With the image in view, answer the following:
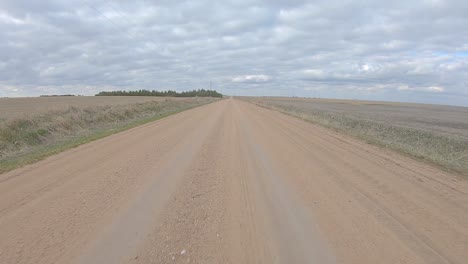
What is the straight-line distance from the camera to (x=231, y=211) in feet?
17.9

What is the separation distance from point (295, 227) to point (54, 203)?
421 cm

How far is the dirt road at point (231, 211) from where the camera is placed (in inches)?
160

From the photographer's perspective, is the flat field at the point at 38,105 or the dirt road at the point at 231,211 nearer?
the dirt road at the point at 231,211

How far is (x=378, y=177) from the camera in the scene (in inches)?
307

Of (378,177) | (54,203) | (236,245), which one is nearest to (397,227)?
(236,245)

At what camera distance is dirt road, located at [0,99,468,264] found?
4.05m

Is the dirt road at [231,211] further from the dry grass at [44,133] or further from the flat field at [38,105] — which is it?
the flat field at [38,105]

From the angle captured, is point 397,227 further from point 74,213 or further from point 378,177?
point 74,213

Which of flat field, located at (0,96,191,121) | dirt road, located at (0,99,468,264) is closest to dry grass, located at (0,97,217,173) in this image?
flat field, located at (0,96,191,121)

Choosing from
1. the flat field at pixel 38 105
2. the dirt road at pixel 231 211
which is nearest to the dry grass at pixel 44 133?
the flat field at pixel 38 105

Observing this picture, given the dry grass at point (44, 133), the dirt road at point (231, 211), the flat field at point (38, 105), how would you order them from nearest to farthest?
the dirt road at point (231, 211) < the dry grass at point (44, 133) < the flat field at point (38, 105)

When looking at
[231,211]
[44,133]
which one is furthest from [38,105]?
[231,211]

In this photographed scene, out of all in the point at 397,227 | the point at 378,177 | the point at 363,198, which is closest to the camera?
the point at 397,227

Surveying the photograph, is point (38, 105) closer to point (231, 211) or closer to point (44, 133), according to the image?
point (44, 133)
